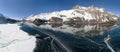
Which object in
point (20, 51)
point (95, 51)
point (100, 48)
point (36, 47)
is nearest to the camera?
point (20, 51)

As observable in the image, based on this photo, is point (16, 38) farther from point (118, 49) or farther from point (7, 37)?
point (118, 49)

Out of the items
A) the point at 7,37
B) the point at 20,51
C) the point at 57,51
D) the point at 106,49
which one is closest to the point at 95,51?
the point at 106,49

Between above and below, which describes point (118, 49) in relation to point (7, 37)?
below

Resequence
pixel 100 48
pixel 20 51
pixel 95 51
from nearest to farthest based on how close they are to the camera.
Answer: pixel 20 51 → pixel 95 51 → pixel 100 48

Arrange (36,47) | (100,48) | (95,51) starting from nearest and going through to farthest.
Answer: (36,47)
(95,51)
(100,48)

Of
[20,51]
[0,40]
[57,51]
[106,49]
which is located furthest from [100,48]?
[0,40]

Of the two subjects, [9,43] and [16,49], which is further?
[9,43]

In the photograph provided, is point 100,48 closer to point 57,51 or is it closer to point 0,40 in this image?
point 57,51

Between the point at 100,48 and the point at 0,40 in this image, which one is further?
the point at 100,48
